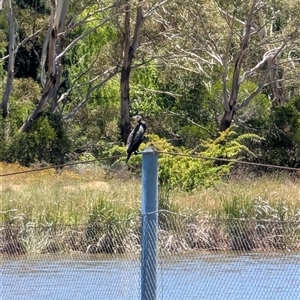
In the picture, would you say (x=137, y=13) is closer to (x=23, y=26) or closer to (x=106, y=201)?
(x=23, y=26)

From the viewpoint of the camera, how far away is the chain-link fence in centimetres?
903

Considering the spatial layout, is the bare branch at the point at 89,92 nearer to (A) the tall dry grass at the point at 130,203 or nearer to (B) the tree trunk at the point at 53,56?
(B) the tree trunk at the point at 53,56

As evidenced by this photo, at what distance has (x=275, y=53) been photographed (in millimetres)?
28859

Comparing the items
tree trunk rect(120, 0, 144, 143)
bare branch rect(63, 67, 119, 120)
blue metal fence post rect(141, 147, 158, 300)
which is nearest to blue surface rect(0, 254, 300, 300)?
blue metal fence post rect(141, 147, 158, 300)

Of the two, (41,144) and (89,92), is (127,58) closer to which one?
(89,92)

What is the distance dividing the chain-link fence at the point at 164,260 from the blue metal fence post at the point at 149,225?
1.49 meters

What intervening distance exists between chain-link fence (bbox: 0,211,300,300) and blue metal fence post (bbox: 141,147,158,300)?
1495mm

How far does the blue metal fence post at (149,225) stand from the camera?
543 centimetres

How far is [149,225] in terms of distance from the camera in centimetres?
550

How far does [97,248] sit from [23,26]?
21.6m

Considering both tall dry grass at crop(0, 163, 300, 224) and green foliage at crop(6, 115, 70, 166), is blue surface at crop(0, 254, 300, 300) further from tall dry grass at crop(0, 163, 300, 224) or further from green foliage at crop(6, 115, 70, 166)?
green foliage at crop(6, 115, 70, 166)

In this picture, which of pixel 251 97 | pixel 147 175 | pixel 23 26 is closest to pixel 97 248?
pixel 147 175

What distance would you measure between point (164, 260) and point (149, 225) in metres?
4.71

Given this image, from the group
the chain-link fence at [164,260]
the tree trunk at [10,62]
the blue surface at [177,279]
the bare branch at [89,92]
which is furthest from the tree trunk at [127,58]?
the blue surface at [177,279]
